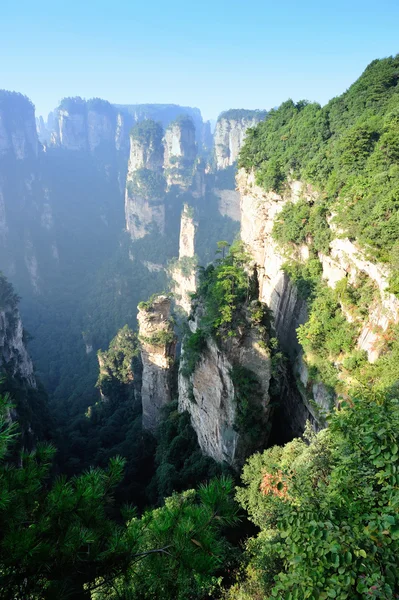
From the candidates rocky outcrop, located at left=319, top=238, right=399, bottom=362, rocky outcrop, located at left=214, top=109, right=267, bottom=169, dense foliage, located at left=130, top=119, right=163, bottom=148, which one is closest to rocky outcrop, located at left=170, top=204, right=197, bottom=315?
dense foliage, located at left=130, top=119, right=163, bottom=148

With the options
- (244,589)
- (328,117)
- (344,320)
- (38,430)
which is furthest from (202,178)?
(244,589)

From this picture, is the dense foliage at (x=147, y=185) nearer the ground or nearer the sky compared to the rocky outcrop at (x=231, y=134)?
nearer the ground

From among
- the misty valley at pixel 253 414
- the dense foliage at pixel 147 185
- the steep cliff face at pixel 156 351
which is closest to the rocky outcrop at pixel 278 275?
the misty valley at pixel 253 414

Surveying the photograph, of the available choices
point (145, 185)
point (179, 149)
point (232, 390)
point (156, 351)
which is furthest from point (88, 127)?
point (232, 390)

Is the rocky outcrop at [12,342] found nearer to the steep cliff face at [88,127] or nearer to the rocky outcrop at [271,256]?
the rocky outcrop at [271,256]

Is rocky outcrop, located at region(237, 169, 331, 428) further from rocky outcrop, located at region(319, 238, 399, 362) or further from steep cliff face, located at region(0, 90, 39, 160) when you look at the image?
steep cliff face, located at region(0, 90, 39, 160)

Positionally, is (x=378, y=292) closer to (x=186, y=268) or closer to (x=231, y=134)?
(x=186, y=268)

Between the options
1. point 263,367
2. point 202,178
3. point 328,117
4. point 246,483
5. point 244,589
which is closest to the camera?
point 244,589

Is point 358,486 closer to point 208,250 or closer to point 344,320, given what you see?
point 344,320
